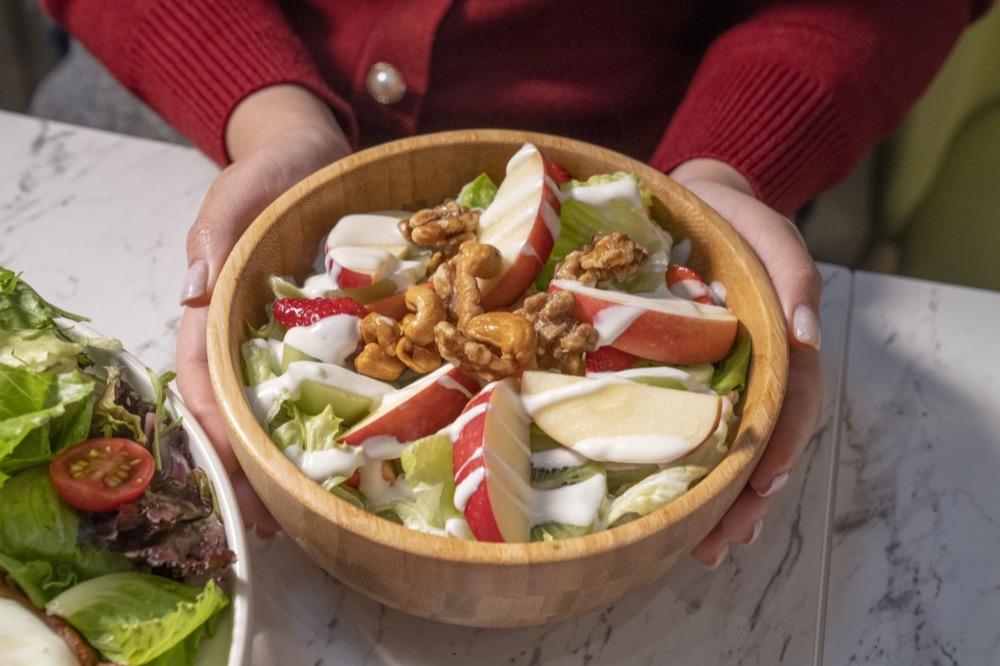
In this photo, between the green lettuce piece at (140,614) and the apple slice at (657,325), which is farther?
the apple slice at (657,325)

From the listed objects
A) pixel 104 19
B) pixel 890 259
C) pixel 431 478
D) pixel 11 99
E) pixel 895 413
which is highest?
pixel 104 19

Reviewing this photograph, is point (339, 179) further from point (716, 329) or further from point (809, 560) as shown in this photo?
point (809, 560)

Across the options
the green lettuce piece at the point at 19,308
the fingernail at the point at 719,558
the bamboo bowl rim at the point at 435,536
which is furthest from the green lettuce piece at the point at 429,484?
the green lettuce piece at the point at 19,308

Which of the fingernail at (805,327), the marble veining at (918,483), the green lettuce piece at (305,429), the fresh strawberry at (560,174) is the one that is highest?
the fresh strawberry at (560,174)

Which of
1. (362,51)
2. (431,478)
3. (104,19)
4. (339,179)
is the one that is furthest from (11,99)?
(431,478)

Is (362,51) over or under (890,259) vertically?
over

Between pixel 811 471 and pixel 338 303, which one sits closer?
pixel 338 303

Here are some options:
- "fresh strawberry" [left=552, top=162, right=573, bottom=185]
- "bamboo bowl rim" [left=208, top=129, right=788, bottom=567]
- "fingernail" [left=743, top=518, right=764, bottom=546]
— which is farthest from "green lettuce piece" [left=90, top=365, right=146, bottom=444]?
"fingernail" [left=743, top=518, right=764, bottom=546]

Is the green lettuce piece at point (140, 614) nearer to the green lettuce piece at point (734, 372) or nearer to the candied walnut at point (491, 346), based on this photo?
the candied walnut at point (491, 346)
